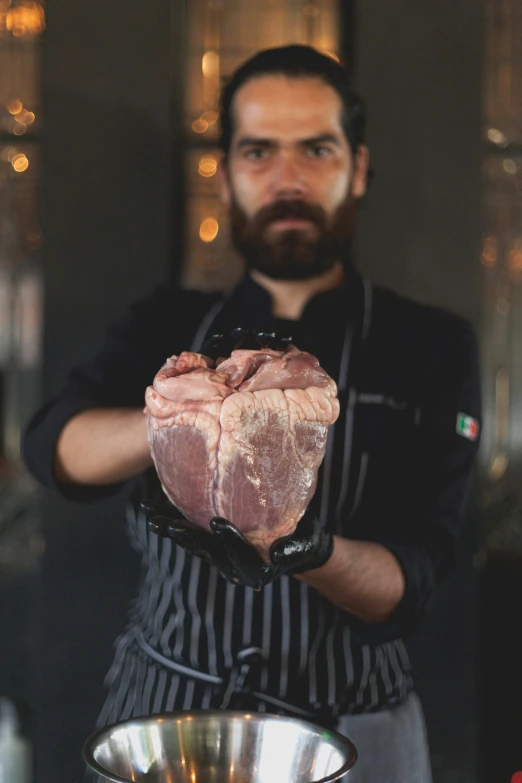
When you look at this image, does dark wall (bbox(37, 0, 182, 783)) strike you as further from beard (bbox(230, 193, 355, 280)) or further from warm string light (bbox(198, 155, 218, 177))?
beard (bbox(230, 193, 355, 280))

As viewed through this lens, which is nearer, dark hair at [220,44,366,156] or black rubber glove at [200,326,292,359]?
black rubber glove at [200,326,292,359]

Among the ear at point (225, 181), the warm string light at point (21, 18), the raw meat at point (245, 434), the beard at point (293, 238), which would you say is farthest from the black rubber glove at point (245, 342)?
the warm string light at point (21, 18)

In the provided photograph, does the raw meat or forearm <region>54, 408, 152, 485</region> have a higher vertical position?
the raw meat

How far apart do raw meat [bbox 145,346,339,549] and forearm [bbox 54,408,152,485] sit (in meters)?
0.39

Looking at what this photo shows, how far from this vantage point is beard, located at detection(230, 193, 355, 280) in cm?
175

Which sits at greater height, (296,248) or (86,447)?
(296,248)

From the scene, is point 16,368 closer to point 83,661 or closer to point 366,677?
point 83,661

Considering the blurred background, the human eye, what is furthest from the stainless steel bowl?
the blurred background

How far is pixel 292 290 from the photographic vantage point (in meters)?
1.88

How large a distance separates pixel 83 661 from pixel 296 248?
1.52 metres

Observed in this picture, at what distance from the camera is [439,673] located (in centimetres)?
256

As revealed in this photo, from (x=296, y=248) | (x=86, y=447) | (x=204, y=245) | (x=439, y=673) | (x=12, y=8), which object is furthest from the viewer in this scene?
(x=12, y=8)

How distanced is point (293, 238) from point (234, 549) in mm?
832

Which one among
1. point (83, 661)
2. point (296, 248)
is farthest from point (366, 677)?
point (83, 661)
